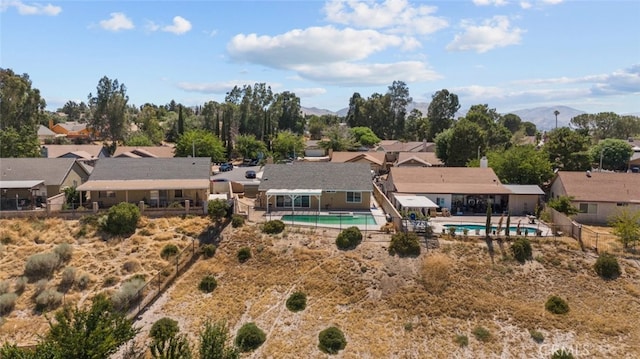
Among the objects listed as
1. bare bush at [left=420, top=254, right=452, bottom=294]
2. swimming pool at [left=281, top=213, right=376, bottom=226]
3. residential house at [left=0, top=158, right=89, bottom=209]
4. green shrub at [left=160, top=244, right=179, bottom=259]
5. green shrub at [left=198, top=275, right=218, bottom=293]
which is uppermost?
residential house at [left=0, top=158, right=89, bottom=209]

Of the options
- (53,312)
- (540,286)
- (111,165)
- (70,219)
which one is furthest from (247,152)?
(540,286)

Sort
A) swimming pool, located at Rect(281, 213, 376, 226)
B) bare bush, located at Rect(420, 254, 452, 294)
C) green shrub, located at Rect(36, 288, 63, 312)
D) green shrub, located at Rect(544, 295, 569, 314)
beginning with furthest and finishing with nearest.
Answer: swimming pool, located at Rect(281, 213, 376, 226)
bare bush, located at Rect(420, 254, 452, 294)
green shrub, located at Rect(36, 288, 63, 312)
green shrub, located at Rect(544, 295, 569, 314)

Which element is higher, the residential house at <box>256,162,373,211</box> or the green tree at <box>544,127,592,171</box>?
the green tree at <box>544,127,592,171</box>

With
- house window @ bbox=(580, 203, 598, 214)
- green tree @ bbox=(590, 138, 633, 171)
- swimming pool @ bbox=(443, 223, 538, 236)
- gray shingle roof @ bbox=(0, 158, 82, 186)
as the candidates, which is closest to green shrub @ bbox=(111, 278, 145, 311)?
gray shingle roof @ bbox=(0, 158, 82, 186)

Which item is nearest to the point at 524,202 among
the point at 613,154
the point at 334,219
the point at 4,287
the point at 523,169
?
the point at 523,169

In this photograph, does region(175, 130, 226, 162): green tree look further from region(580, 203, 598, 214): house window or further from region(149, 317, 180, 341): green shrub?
region(580, 203, 598, 214): house window

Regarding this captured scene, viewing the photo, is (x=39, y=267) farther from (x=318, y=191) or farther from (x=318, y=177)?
(x=318, y=177)
